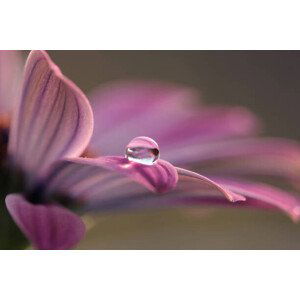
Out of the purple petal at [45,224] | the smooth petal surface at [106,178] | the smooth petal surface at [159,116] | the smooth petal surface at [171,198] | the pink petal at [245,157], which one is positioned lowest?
the purple petal at [45,224]

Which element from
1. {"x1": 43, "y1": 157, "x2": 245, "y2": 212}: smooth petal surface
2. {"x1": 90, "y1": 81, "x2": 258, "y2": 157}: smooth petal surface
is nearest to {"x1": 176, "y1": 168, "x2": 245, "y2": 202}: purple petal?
{"x1": 43, "y1": 157, "x2": 245, "y2": 212}: smooth petal surface

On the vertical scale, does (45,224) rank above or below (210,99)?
below

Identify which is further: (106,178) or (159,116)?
(159,116)

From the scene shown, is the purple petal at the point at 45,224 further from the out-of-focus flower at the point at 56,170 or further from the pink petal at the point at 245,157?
the pink petal at the point at 245,157

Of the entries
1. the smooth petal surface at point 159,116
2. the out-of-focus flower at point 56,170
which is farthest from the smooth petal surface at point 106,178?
the smooth petal surface at point 159,116

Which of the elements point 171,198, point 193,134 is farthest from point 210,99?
point 171,198

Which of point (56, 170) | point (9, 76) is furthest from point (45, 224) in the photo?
point (9, 76)

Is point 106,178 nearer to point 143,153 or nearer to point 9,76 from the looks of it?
point 143,153
